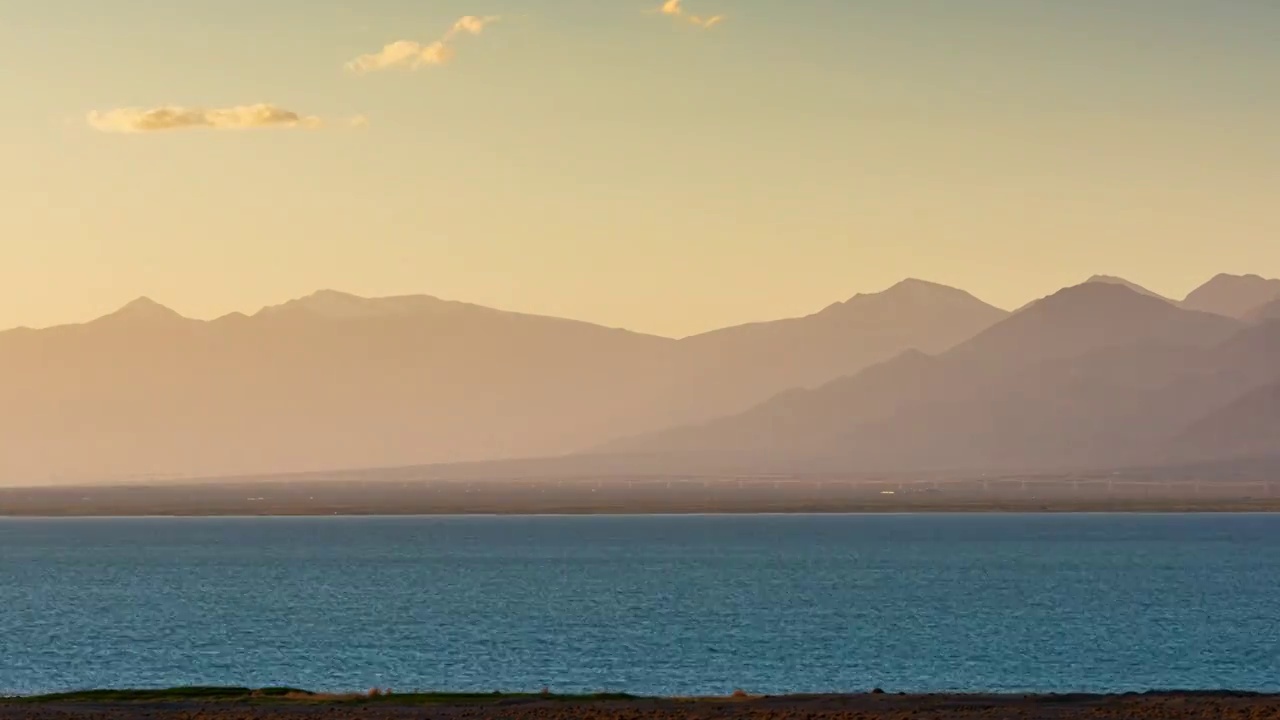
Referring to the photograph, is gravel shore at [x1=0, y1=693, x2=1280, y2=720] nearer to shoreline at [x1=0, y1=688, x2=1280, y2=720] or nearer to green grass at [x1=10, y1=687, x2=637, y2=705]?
shoreline at [x1=0, y1=688, x2=1280, y2=720]

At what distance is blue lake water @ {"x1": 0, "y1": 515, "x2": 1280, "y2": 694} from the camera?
71688 mm

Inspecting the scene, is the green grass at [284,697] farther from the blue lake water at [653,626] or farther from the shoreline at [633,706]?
the blue lake water at [653,626]

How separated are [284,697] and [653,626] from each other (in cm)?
3822

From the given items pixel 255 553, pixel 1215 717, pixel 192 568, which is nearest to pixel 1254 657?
pixel 1215 717

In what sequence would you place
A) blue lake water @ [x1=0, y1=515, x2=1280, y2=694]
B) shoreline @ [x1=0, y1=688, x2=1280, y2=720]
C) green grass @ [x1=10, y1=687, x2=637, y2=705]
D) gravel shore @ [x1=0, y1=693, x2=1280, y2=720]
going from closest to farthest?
1. gravel shore @ [x1=0, y1=693, x2=1280, y2=720]
2. shoreline @ [x1=0, y1=688, x2=1280, y2=720]
3. green grass @ [x1=10, y1=687, x2=637, y2=705]
4. blue lake water @ [x1=0, y1=515, x2=1280, y2=694]

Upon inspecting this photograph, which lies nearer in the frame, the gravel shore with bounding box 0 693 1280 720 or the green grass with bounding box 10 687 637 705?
the gravel shore with bounding box 0 693 1280 720

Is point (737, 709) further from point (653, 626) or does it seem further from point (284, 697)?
point (653, 626)

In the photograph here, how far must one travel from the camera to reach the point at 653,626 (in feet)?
307

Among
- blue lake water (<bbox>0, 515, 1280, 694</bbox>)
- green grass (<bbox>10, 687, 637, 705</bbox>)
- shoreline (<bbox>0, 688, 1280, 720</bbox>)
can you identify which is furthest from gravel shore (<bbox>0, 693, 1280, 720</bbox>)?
blue lake water (<bbox>0, 515, 1280, 694</bbox>)

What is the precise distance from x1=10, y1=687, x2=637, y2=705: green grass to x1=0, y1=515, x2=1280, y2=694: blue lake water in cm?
924

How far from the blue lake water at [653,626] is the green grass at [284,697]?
30.3ft

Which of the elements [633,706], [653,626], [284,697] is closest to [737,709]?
[633,706]

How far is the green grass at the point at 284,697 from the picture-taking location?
55688 mm

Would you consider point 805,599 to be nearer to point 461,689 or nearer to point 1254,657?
point 1254,657
